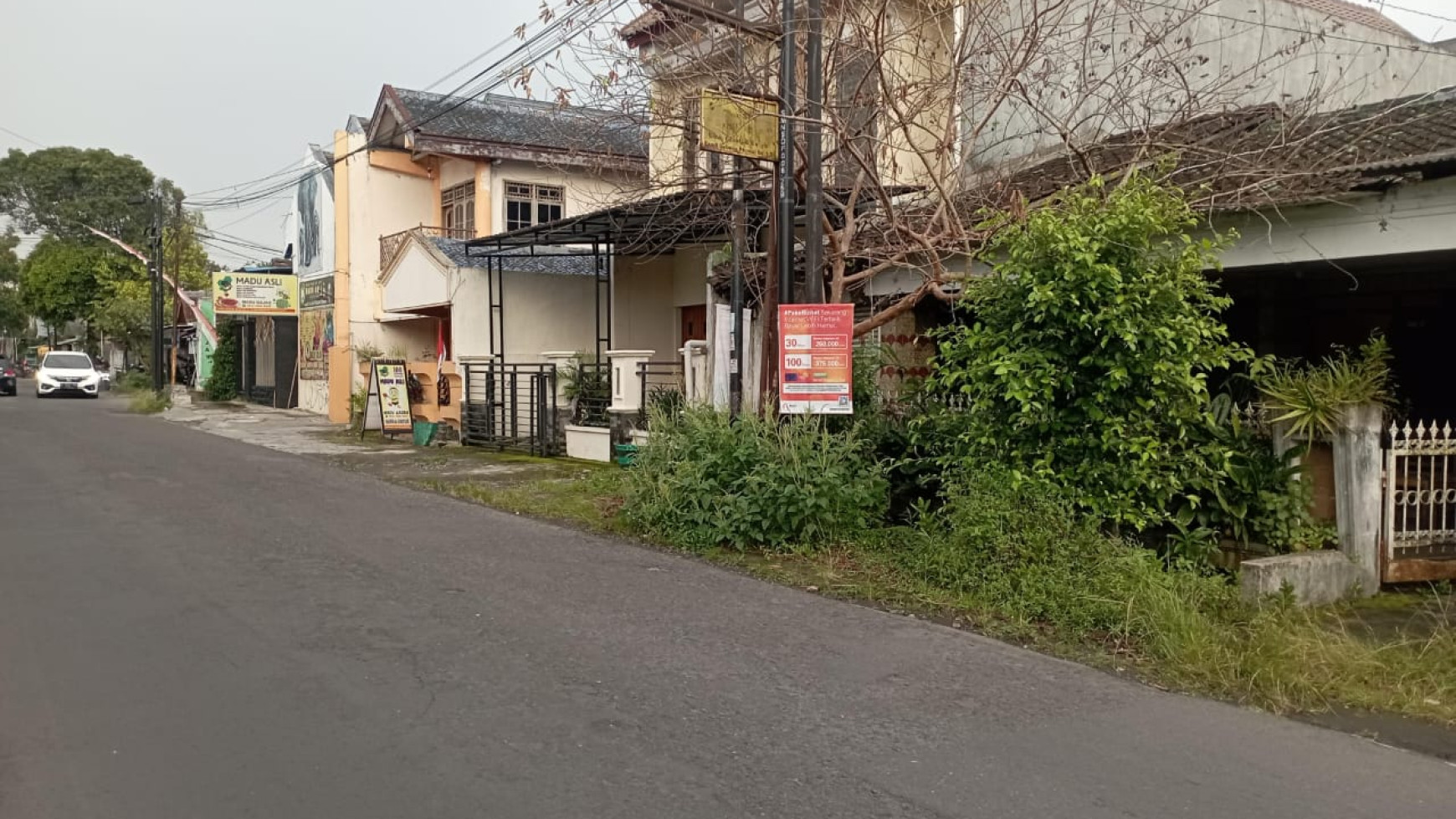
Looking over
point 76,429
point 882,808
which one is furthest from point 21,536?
point 76,429

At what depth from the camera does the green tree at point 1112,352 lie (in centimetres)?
738

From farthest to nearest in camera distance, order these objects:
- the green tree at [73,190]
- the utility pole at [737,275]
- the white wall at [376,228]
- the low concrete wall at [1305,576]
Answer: the green tree at [73,190]
the white wall at [376,228]
the utility pole at [737,275]
the low concrete wall at [1305,576]

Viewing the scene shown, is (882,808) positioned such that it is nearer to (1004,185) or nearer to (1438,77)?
(1004,185)

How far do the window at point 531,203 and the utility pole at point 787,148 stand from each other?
1479 cm

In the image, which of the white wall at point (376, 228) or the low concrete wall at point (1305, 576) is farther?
the white wall at point (376, 228)

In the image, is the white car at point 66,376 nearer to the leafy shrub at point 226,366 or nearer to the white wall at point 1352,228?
the leafy shrub at point 226,366

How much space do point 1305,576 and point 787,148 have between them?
A: 18.1 ft

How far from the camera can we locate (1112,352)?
7.48m

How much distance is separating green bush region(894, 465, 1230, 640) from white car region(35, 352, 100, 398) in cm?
3796

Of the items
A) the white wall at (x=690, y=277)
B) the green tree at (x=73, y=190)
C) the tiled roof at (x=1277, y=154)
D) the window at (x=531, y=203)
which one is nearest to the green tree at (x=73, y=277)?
the green tree at (x=73, y=190)

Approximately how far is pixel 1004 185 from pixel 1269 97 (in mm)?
5055

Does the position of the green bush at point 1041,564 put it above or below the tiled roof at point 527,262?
below

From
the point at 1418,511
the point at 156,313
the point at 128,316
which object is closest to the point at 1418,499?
the point at 1418,511

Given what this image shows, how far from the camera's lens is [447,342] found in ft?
76.7
